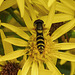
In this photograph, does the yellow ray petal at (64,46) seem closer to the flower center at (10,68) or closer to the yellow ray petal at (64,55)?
the yellow ray petal at (64,55)

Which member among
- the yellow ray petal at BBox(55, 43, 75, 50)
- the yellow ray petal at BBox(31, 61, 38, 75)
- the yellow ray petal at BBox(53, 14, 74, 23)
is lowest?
the yellow ray petal at BBox(31, 61, 38, 75)

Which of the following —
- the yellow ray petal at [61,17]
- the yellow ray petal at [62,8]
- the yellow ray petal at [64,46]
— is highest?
the yellow ray petal at [62,8]

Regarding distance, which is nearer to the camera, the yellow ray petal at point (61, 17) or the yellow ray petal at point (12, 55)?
the yellow ray petal at point (12, 55)

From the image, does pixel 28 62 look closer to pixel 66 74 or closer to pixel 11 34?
pixel 11 34

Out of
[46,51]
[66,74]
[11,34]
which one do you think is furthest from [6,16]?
[66,74]

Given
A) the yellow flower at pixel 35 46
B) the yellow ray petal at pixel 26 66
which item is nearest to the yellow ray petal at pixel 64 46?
the yellow flower at pixel 35 46

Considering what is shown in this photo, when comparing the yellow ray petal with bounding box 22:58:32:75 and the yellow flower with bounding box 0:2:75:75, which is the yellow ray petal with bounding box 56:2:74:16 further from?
the yellow ray petal with bounding box 22:58:32:75

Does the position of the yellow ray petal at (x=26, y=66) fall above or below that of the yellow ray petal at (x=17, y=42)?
below

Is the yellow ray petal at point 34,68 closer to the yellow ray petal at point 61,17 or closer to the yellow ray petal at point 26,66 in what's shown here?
the yellow ray petal at point 26,66

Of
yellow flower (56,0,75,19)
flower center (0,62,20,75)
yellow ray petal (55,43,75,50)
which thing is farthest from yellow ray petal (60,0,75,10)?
flower center (0,62,20,75)
